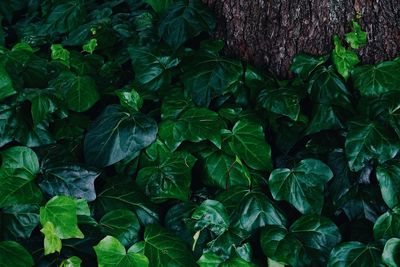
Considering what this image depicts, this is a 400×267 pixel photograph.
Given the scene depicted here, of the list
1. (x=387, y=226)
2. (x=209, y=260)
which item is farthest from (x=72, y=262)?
(x=387, y=226)

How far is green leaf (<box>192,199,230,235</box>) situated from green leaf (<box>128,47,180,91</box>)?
2.17ft

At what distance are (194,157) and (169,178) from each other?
130 mm

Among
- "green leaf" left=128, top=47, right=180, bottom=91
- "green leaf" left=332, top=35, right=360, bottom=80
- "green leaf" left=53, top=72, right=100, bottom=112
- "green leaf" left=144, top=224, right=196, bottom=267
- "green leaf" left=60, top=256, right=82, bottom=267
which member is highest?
"green leaf" left=332, top=35, right=360, bottom=80

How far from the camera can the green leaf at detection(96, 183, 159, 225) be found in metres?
1.97

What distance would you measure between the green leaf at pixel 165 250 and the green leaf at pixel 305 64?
2.87ft

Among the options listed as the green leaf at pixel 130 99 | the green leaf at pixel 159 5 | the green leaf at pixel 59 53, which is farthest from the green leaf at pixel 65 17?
the green leaf at pixel 130 99

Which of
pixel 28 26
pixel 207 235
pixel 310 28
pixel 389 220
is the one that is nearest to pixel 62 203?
pixel 207 235

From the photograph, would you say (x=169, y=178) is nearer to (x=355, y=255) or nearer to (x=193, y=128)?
(x=193, y=128)

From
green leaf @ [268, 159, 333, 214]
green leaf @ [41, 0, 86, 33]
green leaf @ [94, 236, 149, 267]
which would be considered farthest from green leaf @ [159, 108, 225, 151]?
green leaf @ [41, 0, 86, 33]

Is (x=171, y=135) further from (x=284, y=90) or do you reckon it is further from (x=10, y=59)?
(x=10, y=59)

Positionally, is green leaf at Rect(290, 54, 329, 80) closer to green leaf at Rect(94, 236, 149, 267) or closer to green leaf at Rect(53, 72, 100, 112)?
green leaf at Rect(53, 72, 100, 112)

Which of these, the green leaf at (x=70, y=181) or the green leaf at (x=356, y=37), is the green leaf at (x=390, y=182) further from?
the green leaf at (x=70, y=181)

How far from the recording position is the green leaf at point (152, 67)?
235 cm

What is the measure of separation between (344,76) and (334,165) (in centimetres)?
40
